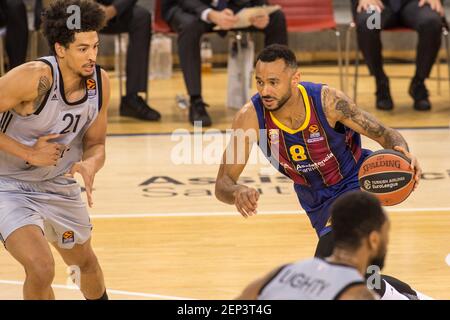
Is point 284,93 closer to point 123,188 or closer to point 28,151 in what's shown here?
point 28,151

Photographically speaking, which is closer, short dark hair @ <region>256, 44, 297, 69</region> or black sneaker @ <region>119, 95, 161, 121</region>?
short dark hair @ <region>256, 44, 297, 69</region>

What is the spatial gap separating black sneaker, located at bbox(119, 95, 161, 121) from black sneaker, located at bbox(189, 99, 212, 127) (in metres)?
0.52

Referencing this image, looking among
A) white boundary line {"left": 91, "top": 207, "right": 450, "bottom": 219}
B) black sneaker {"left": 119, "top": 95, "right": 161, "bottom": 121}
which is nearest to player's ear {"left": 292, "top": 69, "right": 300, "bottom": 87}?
white boundary line {"left": 91, "top": 207, "right": 450, "bottom": 219}

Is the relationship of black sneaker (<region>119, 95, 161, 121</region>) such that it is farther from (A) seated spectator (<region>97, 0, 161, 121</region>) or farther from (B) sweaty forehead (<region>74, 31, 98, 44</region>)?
(B) sweaty forehead (<region>74, 31, 98, 44</region>)

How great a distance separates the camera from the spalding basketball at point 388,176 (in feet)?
17.1

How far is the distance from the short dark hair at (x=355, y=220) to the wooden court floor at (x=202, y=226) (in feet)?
7.18

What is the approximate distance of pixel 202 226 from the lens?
7219mm

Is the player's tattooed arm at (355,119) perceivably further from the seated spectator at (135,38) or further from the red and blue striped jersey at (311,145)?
the seated spectator at (135,38)

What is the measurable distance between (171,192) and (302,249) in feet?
6.06

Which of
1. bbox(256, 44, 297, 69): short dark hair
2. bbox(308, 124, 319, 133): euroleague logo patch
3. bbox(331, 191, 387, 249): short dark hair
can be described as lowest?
bbox(308, 124, 319, 133): euroleague logo patch

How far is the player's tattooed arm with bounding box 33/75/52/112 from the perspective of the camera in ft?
16.4

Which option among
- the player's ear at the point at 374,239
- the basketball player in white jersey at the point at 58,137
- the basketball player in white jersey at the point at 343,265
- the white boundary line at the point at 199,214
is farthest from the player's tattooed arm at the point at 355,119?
the white boundary line at the point at 199,214

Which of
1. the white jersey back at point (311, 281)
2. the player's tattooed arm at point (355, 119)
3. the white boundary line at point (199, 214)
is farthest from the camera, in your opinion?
the white boundary line at point (199, 214)

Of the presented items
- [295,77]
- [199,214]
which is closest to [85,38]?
[295,77]
